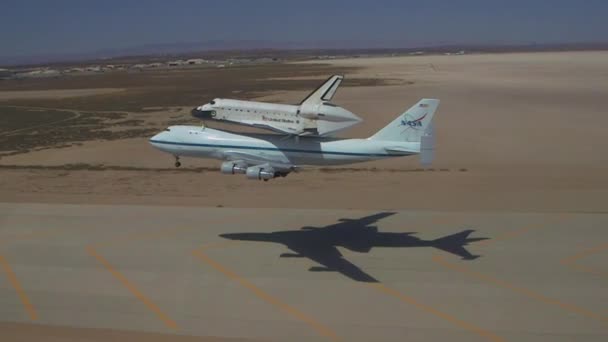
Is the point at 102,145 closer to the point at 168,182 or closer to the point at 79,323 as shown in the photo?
the point at 168,182

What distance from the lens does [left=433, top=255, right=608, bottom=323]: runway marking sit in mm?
23203

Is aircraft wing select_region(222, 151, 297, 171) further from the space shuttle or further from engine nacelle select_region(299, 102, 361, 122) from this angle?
engine nacelle select_region(299, 102, 361, 122)

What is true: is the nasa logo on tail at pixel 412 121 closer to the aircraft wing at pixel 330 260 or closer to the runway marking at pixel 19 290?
the aircraft wing at pixel 330 260

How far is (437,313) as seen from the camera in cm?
2342

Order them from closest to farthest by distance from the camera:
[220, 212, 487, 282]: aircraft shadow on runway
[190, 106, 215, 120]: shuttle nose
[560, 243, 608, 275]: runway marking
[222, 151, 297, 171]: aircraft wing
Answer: [560, 243, 608, 275]: runway marking
[220, 212, 487, 282]: aircraft shadow on runway
[222, 151, 297, 171]: aircraft wing
[190, 106, 215, 120]: shuttle nose

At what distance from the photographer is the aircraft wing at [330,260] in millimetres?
27547

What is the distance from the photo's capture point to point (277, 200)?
41781mm

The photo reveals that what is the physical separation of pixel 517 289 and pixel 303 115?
1337 cm

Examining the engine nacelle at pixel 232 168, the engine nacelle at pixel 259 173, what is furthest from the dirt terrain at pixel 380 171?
the engine nacelle at pixel 259 173

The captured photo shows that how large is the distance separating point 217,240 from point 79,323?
10642 mm

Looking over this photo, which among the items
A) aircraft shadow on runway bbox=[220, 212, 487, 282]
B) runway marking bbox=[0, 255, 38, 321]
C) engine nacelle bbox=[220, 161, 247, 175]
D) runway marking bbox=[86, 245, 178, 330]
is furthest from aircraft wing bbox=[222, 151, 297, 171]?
runway marking bbox=[0, 255, 38, 321]

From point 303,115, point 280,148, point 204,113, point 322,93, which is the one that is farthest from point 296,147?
point 204,113

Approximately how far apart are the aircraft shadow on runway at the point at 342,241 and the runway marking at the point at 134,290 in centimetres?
655

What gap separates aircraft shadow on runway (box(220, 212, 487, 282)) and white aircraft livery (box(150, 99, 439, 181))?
12.3 ft
